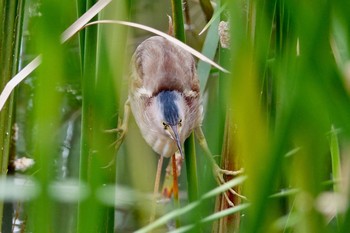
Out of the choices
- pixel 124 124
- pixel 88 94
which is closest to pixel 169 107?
pixel 124 124

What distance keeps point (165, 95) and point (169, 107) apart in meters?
0.05

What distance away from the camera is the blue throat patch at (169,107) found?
1.73 meters

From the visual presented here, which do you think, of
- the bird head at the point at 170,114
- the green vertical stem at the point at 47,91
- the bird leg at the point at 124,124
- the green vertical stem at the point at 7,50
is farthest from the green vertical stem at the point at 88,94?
the bird leg at the point at 124,124

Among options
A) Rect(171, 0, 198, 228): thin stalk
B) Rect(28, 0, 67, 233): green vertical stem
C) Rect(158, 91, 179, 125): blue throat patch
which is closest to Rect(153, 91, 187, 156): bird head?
Rect(158, 91, 179, 125): blue throat patch

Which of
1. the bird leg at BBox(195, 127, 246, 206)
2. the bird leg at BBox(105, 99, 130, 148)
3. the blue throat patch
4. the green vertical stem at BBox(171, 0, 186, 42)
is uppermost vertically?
the green vertical stem at BBox(171, 0, 186, 42)

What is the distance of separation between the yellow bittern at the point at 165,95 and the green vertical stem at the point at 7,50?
0.39 metres

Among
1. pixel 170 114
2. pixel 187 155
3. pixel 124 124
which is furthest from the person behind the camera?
pixel 124 124

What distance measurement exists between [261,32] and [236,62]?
90 mm

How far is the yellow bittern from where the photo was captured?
1.74 meters

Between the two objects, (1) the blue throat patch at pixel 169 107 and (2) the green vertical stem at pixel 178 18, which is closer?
(2) the green vertical stem at pixel 178 18

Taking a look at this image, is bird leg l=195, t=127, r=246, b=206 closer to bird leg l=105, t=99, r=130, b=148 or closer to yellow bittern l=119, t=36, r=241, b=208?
yellow bittern l=119, t=36, r=241, b=208

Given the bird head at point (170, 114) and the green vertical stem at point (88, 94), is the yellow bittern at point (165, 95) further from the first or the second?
the green vertical stem at point (88, 94)

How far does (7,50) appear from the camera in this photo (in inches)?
56.2

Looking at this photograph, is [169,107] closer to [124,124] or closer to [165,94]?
[165,94]
